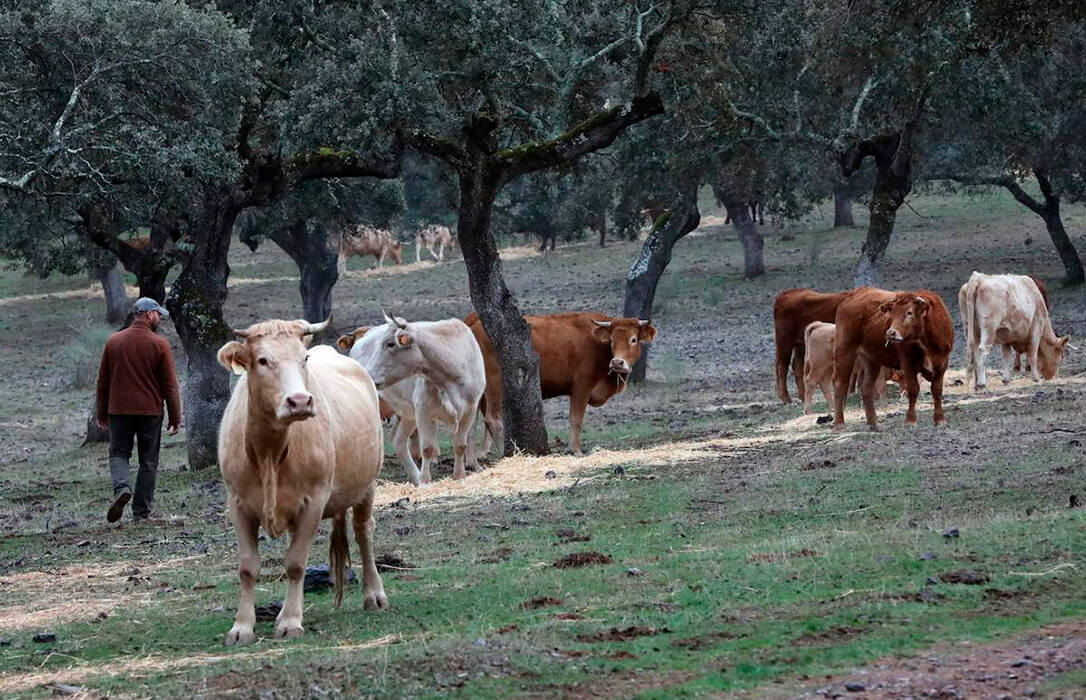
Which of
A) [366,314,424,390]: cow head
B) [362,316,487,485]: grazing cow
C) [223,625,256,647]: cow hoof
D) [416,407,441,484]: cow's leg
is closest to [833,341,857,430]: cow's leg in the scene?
[362,316,487,485]: grazing cow

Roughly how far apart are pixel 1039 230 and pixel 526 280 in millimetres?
16289

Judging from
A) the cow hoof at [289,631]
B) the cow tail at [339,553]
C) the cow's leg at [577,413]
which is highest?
the cow tail at [339,553]

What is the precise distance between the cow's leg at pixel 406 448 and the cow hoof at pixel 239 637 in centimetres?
840

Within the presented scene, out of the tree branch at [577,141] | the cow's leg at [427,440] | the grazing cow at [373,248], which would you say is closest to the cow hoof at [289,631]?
the cow's leg at [427,440]

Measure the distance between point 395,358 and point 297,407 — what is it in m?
9.49

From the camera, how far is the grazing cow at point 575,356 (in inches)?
818

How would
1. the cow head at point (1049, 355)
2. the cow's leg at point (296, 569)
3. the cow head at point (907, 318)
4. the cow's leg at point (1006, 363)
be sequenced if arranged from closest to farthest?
the cow's leg at point (296, 569), the cow head at point (907, 318), the cow's leg at point (1006, 363), the cow head at point (1049, 355)

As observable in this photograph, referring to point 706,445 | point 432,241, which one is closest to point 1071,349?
point 706,445

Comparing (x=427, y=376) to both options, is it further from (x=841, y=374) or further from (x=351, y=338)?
(x=841, y=374)

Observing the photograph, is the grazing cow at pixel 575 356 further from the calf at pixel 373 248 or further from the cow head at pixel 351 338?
the calf at pixel 373 248

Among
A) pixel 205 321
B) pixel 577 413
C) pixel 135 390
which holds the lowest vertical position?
pixel 577 413

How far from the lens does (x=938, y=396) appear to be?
18547 millimetres

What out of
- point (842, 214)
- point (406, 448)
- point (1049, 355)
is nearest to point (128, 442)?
point (406, 448)

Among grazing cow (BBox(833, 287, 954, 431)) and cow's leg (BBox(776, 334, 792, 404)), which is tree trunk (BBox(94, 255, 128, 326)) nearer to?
cow's leg (BBox(776, 334, 792, 404))
